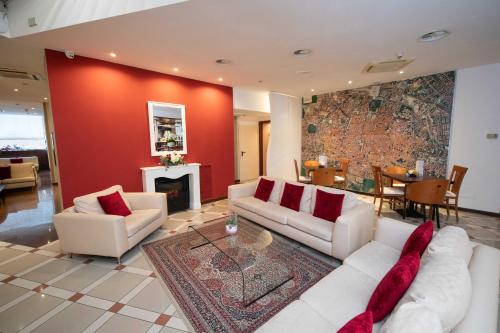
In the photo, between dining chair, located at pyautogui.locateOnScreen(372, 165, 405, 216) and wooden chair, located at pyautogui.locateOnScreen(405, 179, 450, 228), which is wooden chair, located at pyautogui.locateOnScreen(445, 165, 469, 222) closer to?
wooden chair, located at pyautogui.locateOnScreen(405, 179, 450, 228)

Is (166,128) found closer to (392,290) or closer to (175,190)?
(175,190)

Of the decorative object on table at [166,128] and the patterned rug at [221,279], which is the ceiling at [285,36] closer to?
the decorative object on table at [166,128]

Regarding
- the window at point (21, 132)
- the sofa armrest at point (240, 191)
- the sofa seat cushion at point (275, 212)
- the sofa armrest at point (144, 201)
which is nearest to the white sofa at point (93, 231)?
the sofa armrest at point (144, 201)

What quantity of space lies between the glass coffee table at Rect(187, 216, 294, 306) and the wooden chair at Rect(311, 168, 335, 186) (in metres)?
2.18

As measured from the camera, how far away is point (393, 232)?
216 centimetres

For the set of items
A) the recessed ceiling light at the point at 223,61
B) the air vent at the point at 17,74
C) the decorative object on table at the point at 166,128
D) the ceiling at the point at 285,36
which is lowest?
the decorative object on table at the point at 166,128

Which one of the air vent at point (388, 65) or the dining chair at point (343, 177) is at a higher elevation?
the air vent at point (388, 65)

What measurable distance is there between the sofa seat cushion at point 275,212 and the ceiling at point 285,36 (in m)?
2.38

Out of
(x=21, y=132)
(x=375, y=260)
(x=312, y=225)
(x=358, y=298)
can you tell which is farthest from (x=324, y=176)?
(x=21, y=132)

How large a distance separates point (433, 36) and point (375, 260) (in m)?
2.92

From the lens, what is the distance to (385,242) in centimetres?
221

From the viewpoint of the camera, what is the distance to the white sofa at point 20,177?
6.16m

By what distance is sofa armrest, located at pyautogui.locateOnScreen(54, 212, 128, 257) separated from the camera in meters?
2.56

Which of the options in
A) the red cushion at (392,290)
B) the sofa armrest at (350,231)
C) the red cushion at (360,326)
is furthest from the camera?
the sofa armrest at (350,231)
